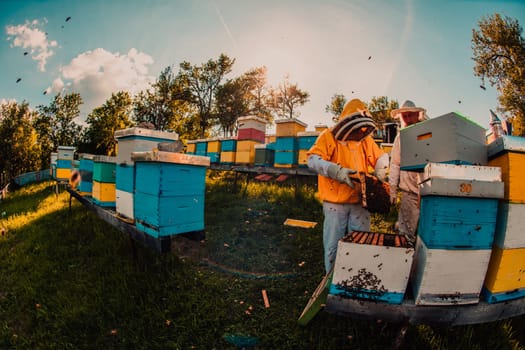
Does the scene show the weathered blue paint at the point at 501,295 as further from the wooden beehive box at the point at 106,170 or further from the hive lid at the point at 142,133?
the wooden beehive box at the point at 106,170

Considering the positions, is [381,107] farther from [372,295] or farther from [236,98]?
[372,295]

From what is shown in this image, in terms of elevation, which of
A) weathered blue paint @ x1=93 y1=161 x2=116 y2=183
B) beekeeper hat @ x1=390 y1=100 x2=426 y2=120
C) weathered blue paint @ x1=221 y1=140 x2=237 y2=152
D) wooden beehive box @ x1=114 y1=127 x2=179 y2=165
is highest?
beekeeper hat @ x1=390 y1=100 x2=426 y2=120

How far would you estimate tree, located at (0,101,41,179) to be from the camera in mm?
22172

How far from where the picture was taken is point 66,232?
517 cm

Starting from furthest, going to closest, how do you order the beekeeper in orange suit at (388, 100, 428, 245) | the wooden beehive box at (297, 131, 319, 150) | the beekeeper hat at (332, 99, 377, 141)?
1. the wooden beehive box at (297, 131, 319, 150)
2. the beekeeper in orange suit at (388, 100, 428, 245)
3. the beekeeper hat at (332, 99, 377, 141)

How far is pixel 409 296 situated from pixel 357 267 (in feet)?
1.36

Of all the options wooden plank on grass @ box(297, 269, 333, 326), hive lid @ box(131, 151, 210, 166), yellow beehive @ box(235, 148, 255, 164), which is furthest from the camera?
yellow beehive @ box(235, 148, 255, 164)

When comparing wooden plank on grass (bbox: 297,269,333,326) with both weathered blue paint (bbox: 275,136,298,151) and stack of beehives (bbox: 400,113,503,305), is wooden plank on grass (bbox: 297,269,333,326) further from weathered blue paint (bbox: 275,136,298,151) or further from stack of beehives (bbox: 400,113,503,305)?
weathered blue paint (bbox: 275,136,298,151)

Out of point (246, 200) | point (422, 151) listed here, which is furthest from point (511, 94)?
point (422, 151)

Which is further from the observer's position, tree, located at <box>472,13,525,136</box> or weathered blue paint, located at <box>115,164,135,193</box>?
tree, located at <box>472,13,525,136</box>

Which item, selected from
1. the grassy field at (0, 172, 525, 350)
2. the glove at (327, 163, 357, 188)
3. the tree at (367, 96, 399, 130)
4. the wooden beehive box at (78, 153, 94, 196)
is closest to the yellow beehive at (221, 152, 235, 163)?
the grassy field at (0, 172, 525, 350)

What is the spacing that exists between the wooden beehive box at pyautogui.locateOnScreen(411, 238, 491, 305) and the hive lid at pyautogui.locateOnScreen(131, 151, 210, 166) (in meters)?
2.13

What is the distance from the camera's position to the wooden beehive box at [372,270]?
4.47 ft

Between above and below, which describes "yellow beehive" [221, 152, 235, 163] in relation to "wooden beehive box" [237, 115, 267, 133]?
below
